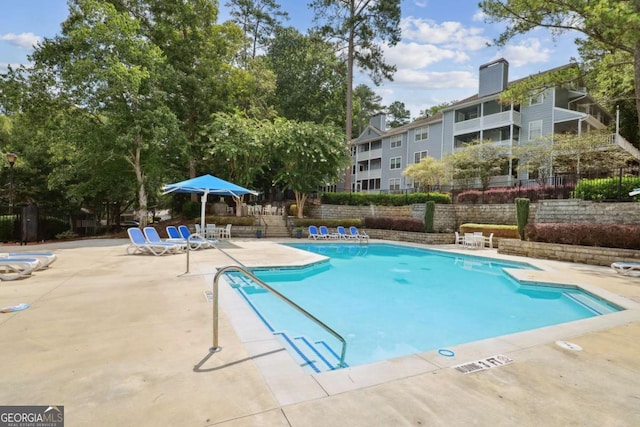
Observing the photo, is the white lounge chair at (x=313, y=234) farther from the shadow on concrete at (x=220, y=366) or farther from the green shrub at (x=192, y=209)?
the shadow on concrete at (x=220, y=366)

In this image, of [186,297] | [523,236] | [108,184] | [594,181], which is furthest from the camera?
[108,184]

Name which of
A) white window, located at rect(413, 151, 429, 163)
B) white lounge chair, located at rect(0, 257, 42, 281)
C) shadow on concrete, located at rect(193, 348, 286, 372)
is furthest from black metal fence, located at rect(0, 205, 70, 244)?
white window, located at rect(413, 151, 429, 163)

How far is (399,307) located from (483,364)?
3.47 metres

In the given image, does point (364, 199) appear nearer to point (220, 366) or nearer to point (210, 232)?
point (210, 232)

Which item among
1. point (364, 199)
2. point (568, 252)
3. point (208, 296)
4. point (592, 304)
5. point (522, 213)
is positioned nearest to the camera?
point (208, 296)

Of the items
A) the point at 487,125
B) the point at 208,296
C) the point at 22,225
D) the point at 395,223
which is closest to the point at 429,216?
the point at 395,223

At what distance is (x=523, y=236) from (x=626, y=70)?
15706 millimetres

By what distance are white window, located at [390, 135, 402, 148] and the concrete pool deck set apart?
30075mm

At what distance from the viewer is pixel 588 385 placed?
2936 millimetres

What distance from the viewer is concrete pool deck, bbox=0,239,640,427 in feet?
7.82

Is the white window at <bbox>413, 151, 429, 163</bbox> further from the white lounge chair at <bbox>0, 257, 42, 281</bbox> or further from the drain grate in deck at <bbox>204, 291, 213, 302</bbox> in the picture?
the white lounge chair at <bbox>0, 257, 42, 281</bbox>

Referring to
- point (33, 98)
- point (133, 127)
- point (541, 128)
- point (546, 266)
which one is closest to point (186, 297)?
point (546, 266)

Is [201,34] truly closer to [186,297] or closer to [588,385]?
[186,297]

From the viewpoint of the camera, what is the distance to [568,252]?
38.2 ft
